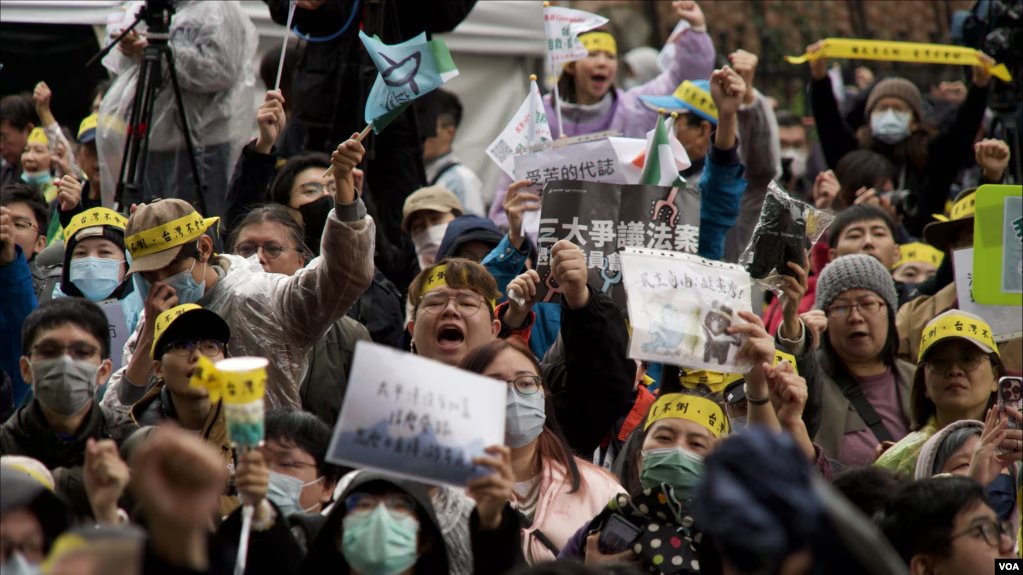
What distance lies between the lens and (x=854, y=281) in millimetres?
7152

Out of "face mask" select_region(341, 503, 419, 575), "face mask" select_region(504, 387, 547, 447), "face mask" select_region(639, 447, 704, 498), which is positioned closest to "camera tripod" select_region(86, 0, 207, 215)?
"face mask" select_region(504, 387, 547, 447)

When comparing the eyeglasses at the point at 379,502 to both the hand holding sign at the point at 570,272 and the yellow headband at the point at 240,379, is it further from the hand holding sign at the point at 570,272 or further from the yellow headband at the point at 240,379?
the hand holding sign at the point at 570,272

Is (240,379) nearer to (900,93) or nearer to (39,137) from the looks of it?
(39,137)

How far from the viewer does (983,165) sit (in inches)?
316

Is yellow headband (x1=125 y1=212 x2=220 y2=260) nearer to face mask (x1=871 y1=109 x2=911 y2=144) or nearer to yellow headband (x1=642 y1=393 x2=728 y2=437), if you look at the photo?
yellow headband (x1=642 y1=393 x2=728 y2=437)

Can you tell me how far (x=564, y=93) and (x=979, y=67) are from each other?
95.0 inches

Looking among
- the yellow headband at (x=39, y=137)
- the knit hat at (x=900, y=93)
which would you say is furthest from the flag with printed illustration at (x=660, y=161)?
the yellow headband at (x=39, y=137)

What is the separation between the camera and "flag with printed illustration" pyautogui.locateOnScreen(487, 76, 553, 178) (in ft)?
25.6

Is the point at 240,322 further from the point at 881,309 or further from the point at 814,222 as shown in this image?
the point at 881,309

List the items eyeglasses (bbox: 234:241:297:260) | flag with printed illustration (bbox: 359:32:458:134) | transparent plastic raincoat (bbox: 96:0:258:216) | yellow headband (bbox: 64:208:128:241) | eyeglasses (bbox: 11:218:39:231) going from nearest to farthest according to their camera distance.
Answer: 1. flag with printed illustration (bbox: 359:32:458:134)
2. eyeglasses (bbox: 234:241:297:260)
3. yellow headband (bbox: 64:208:128:241)
4. eyeglasses (bbox: 11:218:39:231)
5. transparent plastic raincoat (bbox: 96:0:258:216)

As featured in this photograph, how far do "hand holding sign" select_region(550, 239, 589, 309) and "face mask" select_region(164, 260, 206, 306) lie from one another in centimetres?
139

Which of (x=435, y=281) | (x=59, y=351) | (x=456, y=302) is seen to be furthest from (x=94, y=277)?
(x=456, y=302)

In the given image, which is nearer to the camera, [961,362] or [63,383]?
[63,383]

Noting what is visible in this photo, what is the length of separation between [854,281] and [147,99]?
11.9ft
